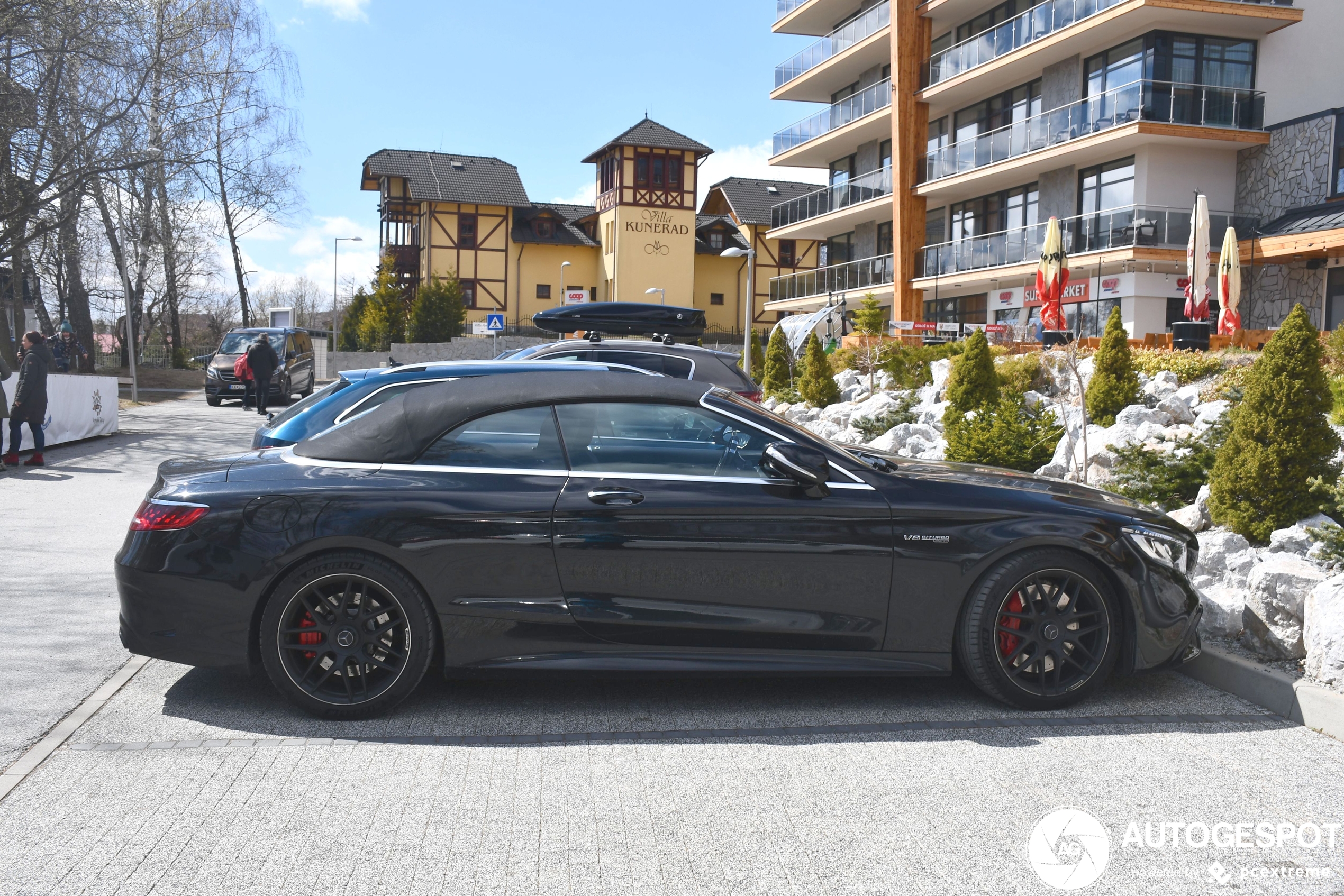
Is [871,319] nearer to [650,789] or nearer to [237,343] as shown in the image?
[237,343]

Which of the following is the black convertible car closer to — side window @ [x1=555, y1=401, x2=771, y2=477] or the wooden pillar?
side window @ [x1=555, y1=401, x2=771, y2=477]

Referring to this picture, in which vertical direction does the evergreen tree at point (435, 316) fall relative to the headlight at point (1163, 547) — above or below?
above

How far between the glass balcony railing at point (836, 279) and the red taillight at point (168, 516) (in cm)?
3277

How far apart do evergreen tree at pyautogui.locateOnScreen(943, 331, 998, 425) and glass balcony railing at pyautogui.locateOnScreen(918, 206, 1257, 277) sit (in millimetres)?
12220

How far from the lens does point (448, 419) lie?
509 cm

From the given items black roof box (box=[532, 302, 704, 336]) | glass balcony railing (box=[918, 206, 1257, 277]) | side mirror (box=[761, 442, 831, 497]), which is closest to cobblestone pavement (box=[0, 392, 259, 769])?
side mirror (box=[761, 442, 831, 497])

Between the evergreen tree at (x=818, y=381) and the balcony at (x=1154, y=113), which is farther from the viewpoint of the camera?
the balcony at (x=1154, y=113)

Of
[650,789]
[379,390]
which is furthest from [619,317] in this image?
[650,789]

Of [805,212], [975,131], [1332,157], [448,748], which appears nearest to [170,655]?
[448,748]

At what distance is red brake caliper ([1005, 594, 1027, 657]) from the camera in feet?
16.3

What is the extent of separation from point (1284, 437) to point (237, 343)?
29.3 meters

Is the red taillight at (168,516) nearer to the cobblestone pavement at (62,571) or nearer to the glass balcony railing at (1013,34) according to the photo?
the cobblestone pavement at (62,571)

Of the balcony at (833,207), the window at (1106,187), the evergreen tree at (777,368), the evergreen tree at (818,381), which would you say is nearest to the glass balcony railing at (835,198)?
the balcony at (833,207)

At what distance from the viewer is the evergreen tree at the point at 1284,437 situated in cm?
665
